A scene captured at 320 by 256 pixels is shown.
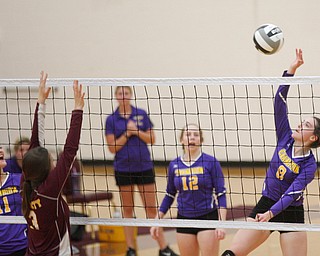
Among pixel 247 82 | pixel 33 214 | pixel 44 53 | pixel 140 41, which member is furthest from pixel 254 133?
pixel 33 214

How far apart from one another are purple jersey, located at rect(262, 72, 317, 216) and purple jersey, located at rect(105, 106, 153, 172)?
8.77 feet

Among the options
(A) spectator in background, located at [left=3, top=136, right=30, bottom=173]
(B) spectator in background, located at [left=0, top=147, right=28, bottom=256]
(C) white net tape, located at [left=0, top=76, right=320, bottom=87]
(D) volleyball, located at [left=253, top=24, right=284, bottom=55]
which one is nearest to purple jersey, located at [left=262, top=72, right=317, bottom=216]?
(C) white net tape, located at [left=0, top=76, right=320, bottom=87]

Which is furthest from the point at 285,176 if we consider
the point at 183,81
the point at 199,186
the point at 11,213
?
the point at 11,213

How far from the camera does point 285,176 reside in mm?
5797

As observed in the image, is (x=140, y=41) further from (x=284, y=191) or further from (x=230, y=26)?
(x=284, y=191)

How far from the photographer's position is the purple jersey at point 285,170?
5.60 m

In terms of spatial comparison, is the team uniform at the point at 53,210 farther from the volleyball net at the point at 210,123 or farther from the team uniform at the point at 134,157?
the volleyball net at the point at 210,123

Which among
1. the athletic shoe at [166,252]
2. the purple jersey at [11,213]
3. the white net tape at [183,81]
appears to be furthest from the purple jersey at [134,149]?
the white net tape at [183,81]

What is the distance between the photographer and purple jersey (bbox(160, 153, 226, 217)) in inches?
253

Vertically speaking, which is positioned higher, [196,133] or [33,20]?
[33,20]

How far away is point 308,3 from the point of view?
12.2 m

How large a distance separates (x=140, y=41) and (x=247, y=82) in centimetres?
789

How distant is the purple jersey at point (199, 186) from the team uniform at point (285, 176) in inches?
21.7

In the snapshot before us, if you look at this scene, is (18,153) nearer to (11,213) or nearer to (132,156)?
(11,213)
